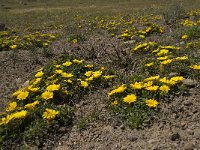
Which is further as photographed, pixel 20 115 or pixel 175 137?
pixel 20 115

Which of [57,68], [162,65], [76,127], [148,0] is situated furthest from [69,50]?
[148,0]

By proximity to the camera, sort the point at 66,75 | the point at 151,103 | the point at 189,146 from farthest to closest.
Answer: the point at 66,75, the point at 151,103, the point at 189,146

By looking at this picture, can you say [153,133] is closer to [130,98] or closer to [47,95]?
[130,98]

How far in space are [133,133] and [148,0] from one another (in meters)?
36.4

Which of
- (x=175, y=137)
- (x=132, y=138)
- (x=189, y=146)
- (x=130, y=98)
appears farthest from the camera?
(x=130, y=98)

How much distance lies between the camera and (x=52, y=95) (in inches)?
261

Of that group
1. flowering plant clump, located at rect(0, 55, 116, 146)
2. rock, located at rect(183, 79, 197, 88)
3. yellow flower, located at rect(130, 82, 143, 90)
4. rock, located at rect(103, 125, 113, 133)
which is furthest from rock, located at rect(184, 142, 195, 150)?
flowering plant clump, located at rect(0, 55, 116, 146)

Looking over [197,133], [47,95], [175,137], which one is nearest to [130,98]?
[175,137]

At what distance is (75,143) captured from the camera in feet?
18.4

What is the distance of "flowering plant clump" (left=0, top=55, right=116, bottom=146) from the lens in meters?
5.88

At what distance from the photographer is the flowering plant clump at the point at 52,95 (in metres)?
5.88

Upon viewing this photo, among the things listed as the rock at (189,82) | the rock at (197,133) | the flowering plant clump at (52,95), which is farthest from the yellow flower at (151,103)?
the flowering plant clump at (52,95)

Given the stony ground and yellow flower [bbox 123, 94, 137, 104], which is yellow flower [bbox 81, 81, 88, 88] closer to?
the stony ground

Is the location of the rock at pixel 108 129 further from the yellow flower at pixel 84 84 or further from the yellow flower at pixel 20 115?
the yellow flower at pixel 84 84
